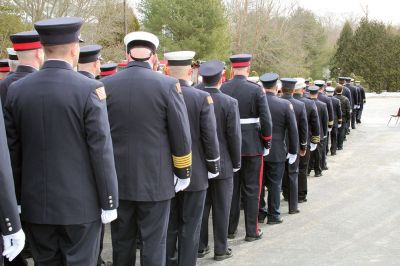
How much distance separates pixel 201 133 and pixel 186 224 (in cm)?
90

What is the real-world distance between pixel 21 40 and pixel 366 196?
6358 mm

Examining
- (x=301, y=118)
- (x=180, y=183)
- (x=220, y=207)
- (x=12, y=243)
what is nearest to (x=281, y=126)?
(x=301, y=118)

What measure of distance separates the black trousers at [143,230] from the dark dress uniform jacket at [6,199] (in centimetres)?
153

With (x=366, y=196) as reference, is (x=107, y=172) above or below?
above

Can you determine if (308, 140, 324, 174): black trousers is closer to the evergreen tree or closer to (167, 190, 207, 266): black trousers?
(167, 190, 207, 266): black trousers

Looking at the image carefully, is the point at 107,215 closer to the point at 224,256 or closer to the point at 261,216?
the point at 224,256

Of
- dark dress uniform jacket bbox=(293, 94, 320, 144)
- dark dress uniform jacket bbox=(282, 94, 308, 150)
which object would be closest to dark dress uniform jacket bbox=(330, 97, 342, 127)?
A: dark dress uniform jacket bbox=(293, 94, 320, 144)

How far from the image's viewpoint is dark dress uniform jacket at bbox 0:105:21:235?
2.46 metres

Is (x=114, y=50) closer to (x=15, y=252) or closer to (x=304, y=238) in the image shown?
(x=304, y=238)

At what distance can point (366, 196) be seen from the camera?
8.27 metres

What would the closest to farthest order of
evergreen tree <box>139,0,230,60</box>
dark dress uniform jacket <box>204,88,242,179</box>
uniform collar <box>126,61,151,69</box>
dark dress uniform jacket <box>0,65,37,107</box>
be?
uniform collar <box>126,61,151,69</box>, dark dress uniform jacket <box>0,65,37,107</box>, dark dress uniform jacket <box>204,88,242,179</box>, evergreen tree <box>139,0,230,60</box>

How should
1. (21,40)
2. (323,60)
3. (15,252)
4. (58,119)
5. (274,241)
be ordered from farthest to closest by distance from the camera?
1. (323,60)
2. (274,241)
3. (21,40)
4. (58,119)
5. (15,252)

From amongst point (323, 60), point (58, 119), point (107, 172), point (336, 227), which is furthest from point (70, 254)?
point (323, 60)

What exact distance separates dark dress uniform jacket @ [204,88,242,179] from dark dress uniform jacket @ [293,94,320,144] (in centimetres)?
311
